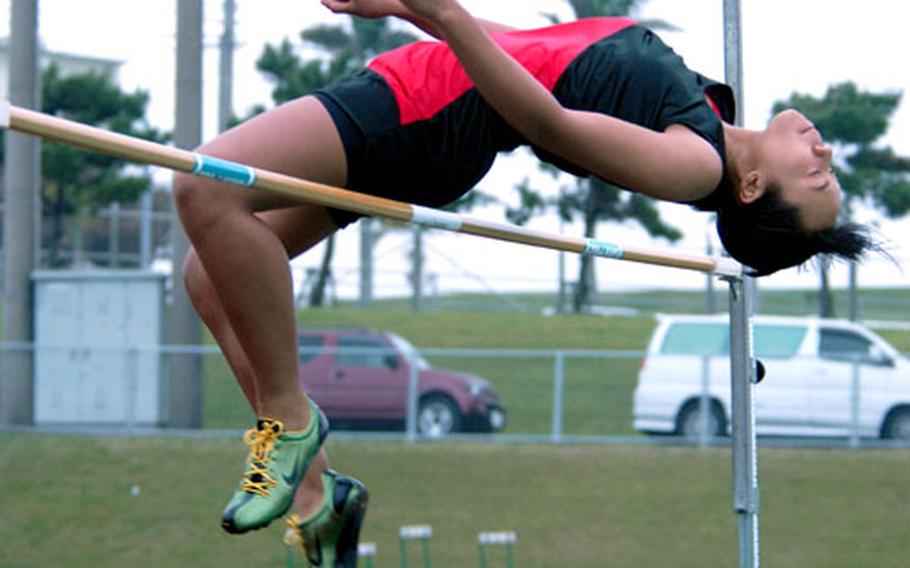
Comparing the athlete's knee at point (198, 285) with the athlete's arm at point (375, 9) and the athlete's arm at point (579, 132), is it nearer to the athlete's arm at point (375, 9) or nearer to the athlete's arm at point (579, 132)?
the athlete's arm at point (375, 9)

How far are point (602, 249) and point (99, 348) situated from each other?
32.9ft

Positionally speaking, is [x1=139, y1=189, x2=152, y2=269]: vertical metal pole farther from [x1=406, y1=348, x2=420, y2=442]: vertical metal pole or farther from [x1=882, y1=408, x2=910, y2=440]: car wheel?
[x1=882, y1=408, x2=910, y2=440]: car wheel

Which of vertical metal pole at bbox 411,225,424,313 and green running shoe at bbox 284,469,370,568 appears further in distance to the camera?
vertical metal pole at bbox 411,225,424,313

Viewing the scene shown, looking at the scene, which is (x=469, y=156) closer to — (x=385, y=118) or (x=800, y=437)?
(x=385, y=118)

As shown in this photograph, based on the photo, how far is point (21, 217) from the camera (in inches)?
518

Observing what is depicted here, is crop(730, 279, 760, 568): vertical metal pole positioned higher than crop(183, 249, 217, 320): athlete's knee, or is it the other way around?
crop(183, 249, 217, 320): athlete's knee

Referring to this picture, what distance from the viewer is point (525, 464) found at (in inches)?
470

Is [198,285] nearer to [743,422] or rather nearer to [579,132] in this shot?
[579,132]

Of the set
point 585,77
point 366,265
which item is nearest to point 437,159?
point 585,77

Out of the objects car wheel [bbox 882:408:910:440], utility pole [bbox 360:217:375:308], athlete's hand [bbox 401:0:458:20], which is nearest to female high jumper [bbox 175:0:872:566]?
athlete's hand [bbox 401:0:458:20]

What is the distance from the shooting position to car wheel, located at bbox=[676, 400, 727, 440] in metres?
12.7

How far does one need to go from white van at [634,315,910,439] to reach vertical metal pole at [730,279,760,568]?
8.25 meters

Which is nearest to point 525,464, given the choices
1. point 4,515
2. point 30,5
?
point 4,515

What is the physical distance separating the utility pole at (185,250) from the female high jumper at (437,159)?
27.4 ft
